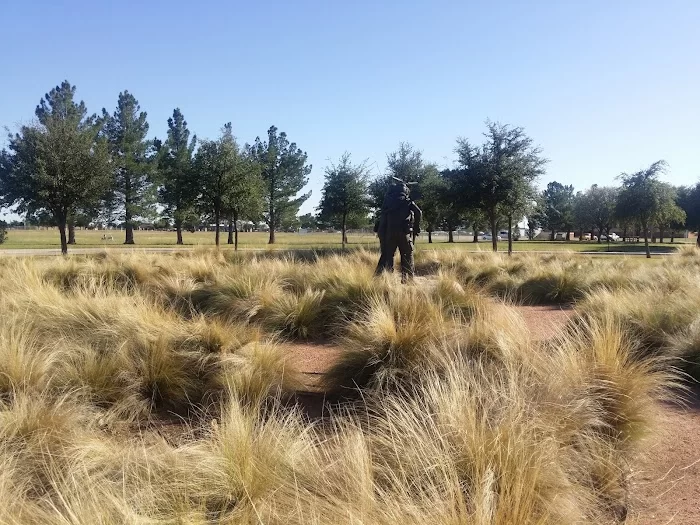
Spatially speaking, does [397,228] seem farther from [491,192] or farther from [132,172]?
[132,172]

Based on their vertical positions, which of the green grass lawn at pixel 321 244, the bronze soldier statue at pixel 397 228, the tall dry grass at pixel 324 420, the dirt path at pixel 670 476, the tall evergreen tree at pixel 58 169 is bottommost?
the dirt path at pixel 670 476

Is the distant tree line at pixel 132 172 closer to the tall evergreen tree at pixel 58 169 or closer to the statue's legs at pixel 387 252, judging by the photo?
the tall evergreen tree at pixel 58 169

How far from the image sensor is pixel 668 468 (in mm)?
3746

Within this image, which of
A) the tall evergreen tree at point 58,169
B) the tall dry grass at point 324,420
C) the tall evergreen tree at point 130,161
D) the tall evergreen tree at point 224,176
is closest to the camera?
the tall dry grass at point 324,420

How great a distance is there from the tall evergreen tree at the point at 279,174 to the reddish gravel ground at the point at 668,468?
49.5 metres

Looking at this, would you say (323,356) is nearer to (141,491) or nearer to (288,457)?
(288,457)

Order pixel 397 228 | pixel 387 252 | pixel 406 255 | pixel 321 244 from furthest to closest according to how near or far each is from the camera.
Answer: pixel 321 244 → pixel 387 252 → pixel 406 255 → pixel 397 228

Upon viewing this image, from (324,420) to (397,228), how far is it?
7.32 meters

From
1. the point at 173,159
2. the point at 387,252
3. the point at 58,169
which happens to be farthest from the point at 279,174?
the point at 387,252

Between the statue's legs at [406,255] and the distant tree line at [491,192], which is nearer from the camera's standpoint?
the statue's legs at [406,255]

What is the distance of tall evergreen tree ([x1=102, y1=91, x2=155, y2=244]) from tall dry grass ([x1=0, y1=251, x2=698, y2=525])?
147ft

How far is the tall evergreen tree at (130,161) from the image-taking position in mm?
48688

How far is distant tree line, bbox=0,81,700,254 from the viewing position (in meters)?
27.5

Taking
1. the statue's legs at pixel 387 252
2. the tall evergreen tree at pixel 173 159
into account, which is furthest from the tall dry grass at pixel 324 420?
the tall evergreen tree at pixel 173 159
